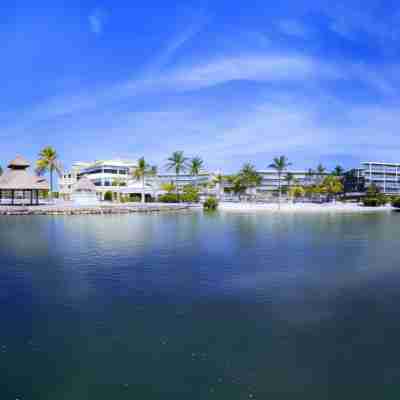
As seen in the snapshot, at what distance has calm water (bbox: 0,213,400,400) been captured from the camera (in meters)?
7.36

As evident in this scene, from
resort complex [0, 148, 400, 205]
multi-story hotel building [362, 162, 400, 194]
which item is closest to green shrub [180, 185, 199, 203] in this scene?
resort complex [0, 148, 400, 205]

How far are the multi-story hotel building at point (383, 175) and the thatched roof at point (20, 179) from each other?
110980 millimetres

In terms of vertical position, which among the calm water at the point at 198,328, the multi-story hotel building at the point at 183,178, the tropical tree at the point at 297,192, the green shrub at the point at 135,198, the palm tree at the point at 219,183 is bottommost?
the calm water at the point at 198,328

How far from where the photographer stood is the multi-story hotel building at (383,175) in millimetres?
134500

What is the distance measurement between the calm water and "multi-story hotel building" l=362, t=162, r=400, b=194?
126 metres

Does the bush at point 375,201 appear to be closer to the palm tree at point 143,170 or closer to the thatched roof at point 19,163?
the palm tree at point 143,170

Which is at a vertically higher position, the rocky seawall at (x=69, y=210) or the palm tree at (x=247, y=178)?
the palm tree at (x=247, y=178)

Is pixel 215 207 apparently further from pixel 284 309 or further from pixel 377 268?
pixel 284 309

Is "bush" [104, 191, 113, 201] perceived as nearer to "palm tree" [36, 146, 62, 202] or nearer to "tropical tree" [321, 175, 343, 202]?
"palm tree" [36, 146, 62, 202]

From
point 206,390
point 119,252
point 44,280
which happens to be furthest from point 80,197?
point 206,390

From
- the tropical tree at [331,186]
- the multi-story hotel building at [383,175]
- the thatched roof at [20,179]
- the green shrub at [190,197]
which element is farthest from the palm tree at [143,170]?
the multi-story hotel building at [383,175]

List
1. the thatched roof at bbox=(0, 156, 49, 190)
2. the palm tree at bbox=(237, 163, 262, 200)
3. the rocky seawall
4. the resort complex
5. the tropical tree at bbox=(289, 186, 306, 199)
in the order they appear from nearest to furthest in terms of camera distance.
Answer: the rocky seawall < the thatched roof at bbox=(0, 156, 49, 190) < the resort complex < the palm tree at bbox=(237, 163, 262, 200) < the tropical tree at bbox=(289, 186, 306, 199)

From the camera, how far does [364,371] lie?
7855mm

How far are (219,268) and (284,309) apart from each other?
6.59 m
